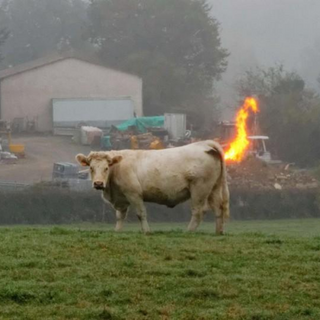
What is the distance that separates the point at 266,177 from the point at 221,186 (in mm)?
45530

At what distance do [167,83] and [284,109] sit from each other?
26195 mm

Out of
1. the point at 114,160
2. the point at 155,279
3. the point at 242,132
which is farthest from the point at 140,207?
the point at 242,132

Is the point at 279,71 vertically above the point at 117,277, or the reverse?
the point at 279,71

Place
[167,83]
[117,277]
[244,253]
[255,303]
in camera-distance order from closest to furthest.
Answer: [255,303] → [117,277] → [244,253] → [167,83]

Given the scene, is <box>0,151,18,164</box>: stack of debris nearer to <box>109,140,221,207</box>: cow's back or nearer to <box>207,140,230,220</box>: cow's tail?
<box>109,140,221,207</box>: cow's back

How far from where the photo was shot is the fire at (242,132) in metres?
64.2

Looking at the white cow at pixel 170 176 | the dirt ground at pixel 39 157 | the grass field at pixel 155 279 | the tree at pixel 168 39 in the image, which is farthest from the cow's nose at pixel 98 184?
the tree at pixel 168 39

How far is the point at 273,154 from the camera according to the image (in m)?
76.2

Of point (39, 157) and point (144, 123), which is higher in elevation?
point (144, 123)

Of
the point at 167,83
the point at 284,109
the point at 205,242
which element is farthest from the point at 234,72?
the point at 205,242

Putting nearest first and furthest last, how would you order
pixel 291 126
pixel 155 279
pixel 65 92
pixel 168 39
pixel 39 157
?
1. pixel 155 279
2. pixel 39 157
3. pixel 291 126
4. pixel 65 92
5. pixel 168 39

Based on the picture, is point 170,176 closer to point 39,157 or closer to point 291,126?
point 39,157

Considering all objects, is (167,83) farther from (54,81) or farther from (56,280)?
(56,280)

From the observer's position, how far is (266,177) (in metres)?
64.7
